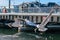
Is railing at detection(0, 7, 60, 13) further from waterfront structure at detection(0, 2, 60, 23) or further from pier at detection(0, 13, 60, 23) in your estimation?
pier at detection(0, 13, 60, 23)

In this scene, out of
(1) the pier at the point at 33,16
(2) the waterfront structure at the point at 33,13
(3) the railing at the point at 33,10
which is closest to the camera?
(3) the railing at the point at 33,10

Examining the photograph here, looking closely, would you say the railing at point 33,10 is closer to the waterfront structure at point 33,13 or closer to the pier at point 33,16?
the waterfront structure at point 33,13

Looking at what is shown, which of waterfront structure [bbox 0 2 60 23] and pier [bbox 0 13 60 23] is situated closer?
waterfront structure [bbox 0 2 60 23]

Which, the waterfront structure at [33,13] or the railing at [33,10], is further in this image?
the waterfront structure at [33,13]

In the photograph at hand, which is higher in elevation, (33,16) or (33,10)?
(33,10)

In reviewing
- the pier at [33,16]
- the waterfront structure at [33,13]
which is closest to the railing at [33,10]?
the waterfront structure at [33,13]

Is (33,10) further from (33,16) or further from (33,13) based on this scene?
(33,16)

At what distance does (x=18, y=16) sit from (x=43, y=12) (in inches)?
221

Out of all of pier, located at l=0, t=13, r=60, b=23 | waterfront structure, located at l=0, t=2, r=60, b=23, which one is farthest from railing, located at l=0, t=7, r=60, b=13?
pier, located at l=0, t=13, r=60, b=23

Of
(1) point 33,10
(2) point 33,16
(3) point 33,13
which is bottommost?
(2) point 33,16

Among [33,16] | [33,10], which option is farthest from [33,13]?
[33,16]

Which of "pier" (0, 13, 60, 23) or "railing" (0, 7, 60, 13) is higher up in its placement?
"railing" (0, 7, 60, 13)

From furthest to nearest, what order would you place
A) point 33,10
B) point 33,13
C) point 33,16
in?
point 33,16 → point 33,13 → point 33,10

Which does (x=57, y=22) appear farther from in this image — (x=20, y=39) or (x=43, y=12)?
(x=20, y=39)
